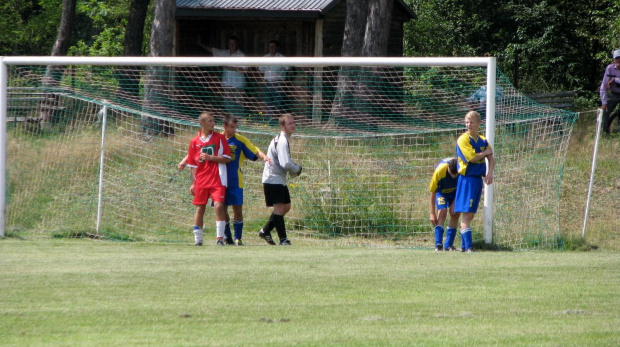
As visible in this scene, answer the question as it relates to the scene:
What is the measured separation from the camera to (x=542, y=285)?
23.2 feet

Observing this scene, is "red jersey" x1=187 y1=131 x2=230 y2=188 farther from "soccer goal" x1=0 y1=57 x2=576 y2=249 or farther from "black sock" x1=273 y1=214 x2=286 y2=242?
"soccer goal" x1=0 y1=57 x2=576 y2=249

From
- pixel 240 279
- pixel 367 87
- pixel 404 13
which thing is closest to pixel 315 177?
pixel 367 87

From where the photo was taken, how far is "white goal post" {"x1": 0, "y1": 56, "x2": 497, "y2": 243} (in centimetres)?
1045

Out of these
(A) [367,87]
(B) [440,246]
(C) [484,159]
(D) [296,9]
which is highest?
(D) [296,9]

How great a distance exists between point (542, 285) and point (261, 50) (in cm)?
1692

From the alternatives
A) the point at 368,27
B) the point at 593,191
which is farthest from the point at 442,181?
the point at 368,27

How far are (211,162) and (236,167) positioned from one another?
1.16 feet

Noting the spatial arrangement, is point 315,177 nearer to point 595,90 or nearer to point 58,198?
point 58,198

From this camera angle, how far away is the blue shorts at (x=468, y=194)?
980cm

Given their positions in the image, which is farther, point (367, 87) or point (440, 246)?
point (367, 87)

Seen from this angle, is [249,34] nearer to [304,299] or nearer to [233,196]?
[233,196]

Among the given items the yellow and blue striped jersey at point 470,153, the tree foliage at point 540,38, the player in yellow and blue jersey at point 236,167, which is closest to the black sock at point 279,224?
the player in yellow and blue jersey at point 236,167

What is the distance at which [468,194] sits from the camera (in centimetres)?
983

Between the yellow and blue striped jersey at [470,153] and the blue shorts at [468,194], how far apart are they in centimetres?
7
